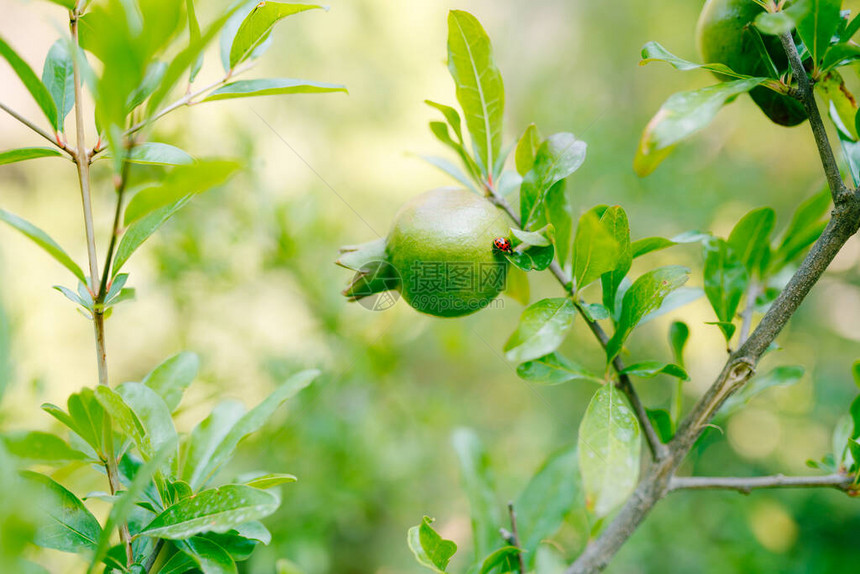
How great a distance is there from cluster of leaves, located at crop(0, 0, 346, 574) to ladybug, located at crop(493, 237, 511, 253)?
0.16 metres

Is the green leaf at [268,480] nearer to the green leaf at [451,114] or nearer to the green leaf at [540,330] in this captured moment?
the green leaf at [540,330]

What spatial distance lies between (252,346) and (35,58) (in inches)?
46.5

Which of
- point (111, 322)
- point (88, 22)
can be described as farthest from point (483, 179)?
point (111, 322)

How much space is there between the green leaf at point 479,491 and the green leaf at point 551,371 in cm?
15

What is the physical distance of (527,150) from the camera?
42 centimetres

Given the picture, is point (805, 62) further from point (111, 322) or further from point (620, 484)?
point (111, 322)

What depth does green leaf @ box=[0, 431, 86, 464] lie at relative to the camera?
0.28m

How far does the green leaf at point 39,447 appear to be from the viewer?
281 millimetres

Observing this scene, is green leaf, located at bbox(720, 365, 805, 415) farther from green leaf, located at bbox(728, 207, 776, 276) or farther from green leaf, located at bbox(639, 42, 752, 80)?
green leaf, located at bbox(639, 42, 752, 80)

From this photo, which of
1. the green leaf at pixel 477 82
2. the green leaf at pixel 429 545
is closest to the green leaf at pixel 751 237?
the green leaf at pixel 477 82

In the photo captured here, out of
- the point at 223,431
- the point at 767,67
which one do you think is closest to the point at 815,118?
the point at 767,67

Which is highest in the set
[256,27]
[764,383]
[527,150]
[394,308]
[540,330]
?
[256,27]

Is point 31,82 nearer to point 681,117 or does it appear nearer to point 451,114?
point 451,114

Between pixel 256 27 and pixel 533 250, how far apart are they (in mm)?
241
